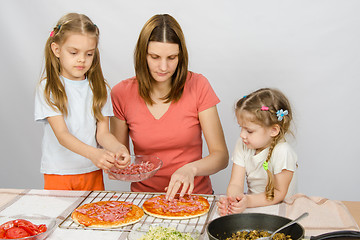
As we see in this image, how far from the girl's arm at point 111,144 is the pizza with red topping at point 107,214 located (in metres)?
0.21

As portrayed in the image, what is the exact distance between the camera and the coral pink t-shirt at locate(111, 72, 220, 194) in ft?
8.93

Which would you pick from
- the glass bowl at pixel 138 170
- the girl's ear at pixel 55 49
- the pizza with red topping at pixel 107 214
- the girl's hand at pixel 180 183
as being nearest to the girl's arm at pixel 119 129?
the glass bowl at pixel 138 170

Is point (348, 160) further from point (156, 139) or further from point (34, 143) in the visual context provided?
point (34, 143)

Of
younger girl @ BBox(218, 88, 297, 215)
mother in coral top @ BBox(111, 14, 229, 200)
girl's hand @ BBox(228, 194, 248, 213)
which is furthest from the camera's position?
mother in coral top @ BBox(111, 14, 229, 200)

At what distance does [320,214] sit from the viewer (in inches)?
79.7

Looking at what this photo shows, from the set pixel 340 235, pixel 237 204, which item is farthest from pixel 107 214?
pixel 340 235

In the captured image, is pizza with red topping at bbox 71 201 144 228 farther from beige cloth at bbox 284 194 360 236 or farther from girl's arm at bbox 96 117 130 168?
beige cloth at bbox 284 194 360 236

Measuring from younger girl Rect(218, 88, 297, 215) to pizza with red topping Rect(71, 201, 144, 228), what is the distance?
0.47m

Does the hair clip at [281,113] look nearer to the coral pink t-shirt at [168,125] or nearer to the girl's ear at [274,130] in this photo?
the girl's ear at [274,130]

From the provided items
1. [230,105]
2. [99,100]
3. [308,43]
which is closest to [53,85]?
[99,100]

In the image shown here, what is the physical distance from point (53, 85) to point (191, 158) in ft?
2.83

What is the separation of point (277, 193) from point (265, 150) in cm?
25

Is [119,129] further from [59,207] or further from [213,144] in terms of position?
[59,207]

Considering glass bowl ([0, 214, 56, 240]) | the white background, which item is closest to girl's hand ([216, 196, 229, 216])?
glass bowl ([0, 214, 56, 240])
